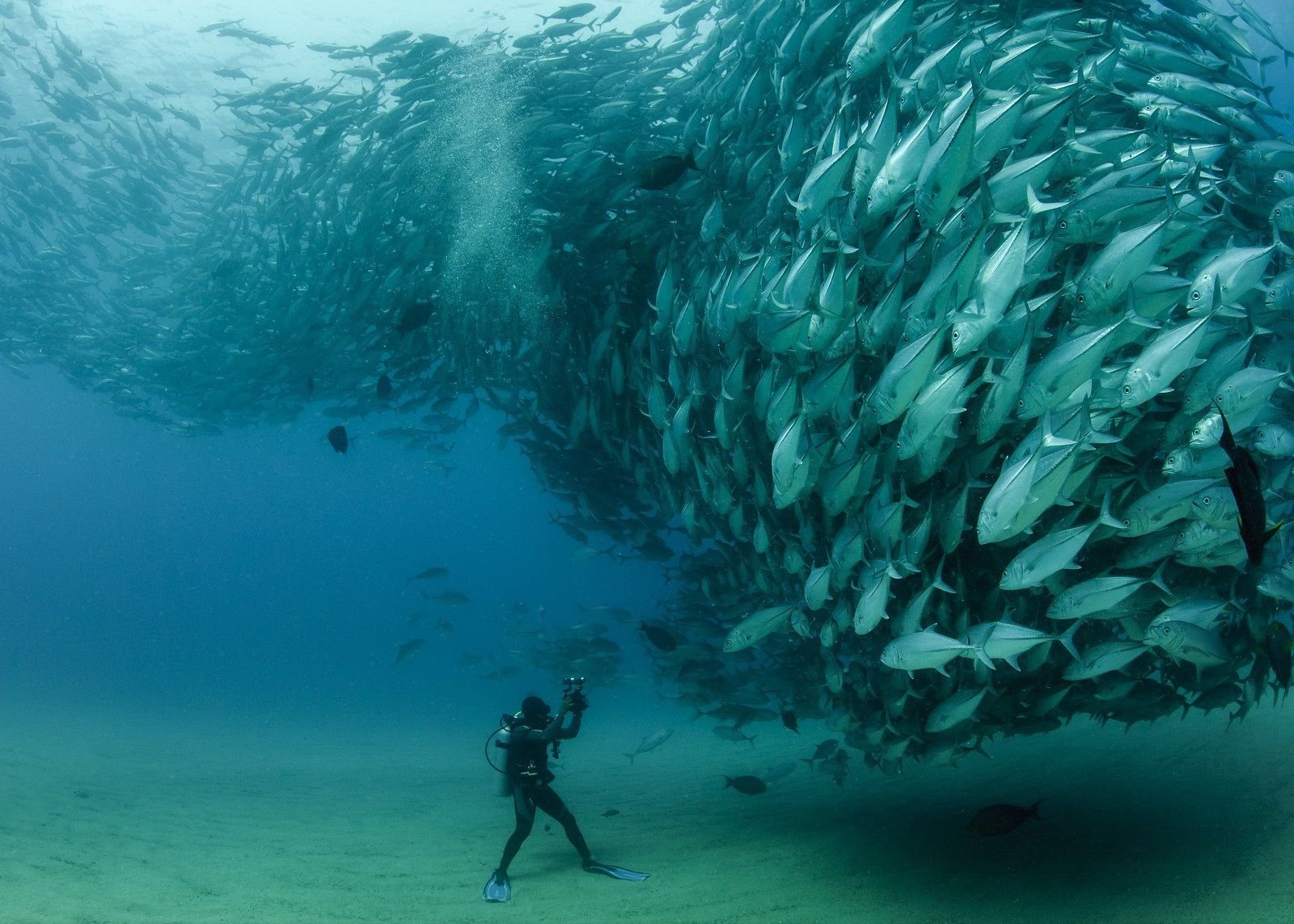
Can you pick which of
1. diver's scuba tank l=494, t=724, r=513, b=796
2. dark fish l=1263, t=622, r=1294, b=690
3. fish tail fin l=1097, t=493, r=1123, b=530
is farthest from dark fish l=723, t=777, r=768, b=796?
fish tail fin l=1097, t=493, r=1123, b=530

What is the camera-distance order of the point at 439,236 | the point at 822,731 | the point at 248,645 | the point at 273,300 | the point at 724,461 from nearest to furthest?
the point at 724,461
the point at 439,236
the point at 273,300
the point at 822,731
the point at 248,645

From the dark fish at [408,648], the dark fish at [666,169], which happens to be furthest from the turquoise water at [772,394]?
the dark fish at [408,648]

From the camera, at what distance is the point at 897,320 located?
158 inches

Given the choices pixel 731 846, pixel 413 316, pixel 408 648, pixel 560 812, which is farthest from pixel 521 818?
pixel 408 648

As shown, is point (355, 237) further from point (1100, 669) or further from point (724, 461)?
point (1100, 669)

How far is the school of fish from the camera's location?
3.37m

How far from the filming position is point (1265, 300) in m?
3.93

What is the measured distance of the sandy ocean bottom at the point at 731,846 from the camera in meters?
4.80

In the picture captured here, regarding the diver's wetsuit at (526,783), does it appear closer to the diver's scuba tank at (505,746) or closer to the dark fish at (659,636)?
the diver's scuba tank at (505,746)

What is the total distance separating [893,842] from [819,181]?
18.4 feet

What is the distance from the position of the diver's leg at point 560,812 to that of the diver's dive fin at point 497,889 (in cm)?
64

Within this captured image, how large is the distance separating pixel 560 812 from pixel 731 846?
1760 mm

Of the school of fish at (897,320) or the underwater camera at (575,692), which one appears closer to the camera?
the school of fish at (897,320)

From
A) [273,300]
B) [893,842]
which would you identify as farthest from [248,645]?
[893,842]
